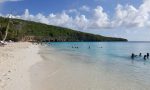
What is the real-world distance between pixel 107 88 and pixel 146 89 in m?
2.44

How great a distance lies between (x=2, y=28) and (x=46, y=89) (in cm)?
7837

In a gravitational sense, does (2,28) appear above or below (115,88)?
above

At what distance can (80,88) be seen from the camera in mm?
14531

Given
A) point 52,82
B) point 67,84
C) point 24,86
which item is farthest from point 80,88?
point 24,86

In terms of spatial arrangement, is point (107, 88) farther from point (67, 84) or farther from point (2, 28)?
point (2, 28)

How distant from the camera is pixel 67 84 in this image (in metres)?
15.5

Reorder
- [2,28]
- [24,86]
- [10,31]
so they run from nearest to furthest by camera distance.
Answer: [24,86], [2,28], [10,31]

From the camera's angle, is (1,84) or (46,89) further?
(46,89)

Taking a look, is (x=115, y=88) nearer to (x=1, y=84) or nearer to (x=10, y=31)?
(x=1, y=84)

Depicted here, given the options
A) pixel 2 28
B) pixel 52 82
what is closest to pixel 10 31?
pixel 2 28

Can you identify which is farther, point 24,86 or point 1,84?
point 24,86

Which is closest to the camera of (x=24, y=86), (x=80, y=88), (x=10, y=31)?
(x=24, y=86)

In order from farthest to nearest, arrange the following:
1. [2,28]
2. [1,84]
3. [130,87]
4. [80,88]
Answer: [2,28] < [130,87] < [80,88] < [1,84]

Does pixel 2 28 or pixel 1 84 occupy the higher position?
pixel 2 28
